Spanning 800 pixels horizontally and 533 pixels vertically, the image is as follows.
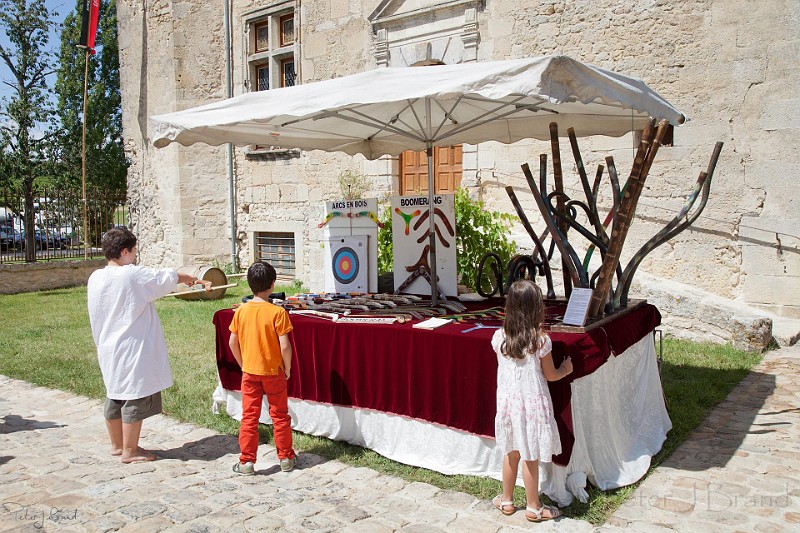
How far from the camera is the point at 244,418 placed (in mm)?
3820

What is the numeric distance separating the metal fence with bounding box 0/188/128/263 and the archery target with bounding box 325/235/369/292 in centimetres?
903

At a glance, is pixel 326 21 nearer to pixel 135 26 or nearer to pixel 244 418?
pixel 135 26

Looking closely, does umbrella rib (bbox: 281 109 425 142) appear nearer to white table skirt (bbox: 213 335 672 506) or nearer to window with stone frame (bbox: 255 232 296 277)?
white table skirt (bbox: 213 335 672 506)

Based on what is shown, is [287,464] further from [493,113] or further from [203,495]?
[493,113]

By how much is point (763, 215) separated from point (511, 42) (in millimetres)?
3790

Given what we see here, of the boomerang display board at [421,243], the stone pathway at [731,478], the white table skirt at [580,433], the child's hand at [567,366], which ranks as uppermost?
the boomerang display board at [421,243]

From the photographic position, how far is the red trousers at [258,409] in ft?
12.4

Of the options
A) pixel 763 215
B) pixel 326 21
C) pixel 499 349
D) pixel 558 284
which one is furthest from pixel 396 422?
pixel 326 21

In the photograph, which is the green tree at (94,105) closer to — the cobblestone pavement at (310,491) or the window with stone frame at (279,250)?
the window with stone frame at (279,250)

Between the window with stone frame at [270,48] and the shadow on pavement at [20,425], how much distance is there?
24.6 ft

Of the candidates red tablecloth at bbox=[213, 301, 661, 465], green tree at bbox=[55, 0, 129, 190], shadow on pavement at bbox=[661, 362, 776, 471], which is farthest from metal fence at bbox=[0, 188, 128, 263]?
shadow on pavement at bbox=[661, 362, 776, 471]

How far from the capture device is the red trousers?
379cm

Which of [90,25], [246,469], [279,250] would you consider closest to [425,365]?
[246,469]

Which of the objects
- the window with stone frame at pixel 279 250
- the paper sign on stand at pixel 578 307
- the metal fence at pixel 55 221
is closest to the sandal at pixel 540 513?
the paper sign on stand at pixel 578 307
